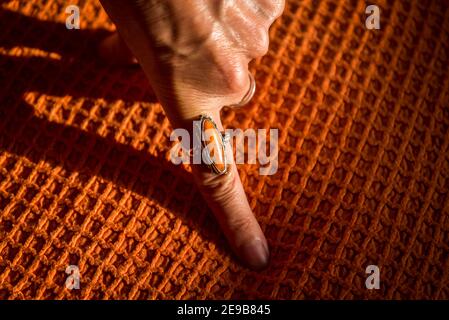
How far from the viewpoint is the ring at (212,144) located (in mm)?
517

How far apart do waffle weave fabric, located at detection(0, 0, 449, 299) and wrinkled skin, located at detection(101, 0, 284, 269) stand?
0.17 metres

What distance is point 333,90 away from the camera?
2.48 feet

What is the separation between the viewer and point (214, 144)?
0.53 metres

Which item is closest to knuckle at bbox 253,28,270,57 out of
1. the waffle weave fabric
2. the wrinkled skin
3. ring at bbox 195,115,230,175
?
the wrinkled skin

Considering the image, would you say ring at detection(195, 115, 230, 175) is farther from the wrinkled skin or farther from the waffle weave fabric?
the waffle weave fabric

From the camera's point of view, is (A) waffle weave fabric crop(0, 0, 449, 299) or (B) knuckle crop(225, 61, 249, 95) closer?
(B) knuckle crop(225, 61, 249, 95)

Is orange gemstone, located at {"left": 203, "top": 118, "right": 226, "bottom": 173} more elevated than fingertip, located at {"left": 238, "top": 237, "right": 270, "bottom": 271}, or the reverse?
orange gemstone, located at {"left": 203, "top": 118, "right": 226, "bottom": 173}

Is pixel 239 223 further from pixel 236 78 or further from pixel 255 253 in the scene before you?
pixel 236 78

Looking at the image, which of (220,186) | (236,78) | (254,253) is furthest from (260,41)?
(254,253)

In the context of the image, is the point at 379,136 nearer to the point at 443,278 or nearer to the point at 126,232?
the point at 443,278

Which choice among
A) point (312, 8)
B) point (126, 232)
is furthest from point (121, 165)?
point (312, 8)

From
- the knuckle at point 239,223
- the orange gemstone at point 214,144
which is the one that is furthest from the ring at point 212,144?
the knuckle at point 239,223

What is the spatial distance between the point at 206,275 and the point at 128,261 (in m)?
0.13

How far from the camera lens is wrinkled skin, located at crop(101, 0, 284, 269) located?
448 millimetres
